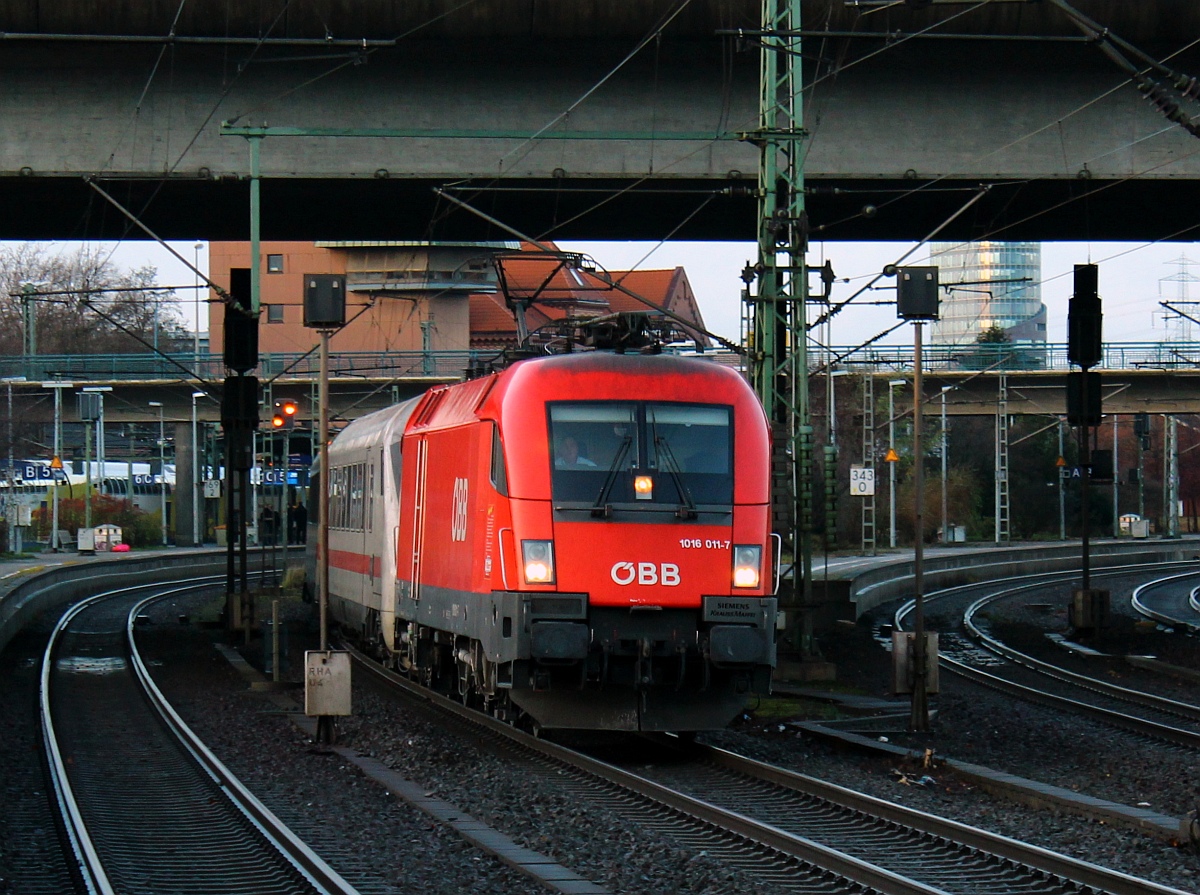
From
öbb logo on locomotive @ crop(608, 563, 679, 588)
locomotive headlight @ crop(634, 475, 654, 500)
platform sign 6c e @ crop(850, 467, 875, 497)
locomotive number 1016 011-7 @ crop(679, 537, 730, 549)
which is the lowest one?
öbb logo on locomotive @ crop(608, 563, 679, 588)

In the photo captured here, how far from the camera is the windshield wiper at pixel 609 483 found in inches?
524

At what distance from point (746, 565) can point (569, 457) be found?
1.70 meters

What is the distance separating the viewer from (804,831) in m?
10.6

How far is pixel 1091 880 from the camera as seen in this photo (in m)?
8.67

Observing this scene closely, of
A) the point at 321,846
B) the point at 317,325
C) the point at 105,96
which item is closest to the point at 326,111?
the point at 105,96

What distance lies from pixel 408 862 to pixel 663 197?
17.4 m

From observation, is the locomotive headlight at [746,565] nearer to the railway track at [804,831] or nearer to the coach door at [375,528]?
the railway track at [804,831]

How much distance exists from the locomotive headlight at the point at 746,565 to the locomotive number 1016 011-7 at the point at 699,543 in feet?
0.46

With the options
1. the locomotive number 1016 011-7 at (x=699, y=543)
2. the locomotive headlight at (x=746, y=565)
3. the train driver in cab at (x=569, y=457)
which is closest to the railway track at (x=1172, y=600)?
the locomotive headlight at (x=746, y=565)

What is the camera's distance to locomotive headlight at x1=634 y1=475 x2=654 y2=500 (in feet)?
44.2

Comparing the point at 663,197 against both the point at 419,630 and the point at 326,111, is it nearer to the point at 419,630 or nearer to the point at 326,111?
the point at 326,111

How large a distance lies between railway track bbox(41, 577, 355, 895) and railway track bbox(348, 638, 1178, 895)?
238cm

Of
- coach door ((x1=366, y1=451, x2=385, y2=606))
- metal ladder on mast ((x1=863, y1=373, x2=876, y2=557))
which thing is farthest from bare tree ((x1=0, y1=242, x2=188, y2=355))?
coach door ((x1=366, y1=451, x2=385, y2=606))

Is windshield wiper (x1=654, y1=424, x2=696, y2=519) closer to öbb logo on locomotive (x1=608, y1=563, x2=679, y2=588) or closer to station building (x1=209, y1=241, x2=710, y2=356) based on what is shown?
öbb logo on locomotive (x1=608, y1=563, x2=679, y2=588)
